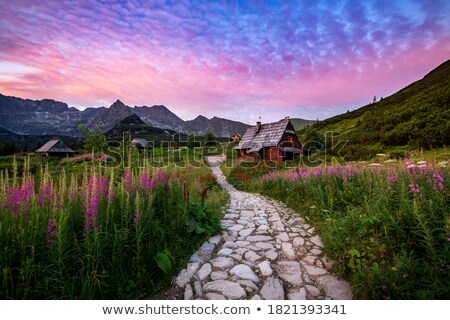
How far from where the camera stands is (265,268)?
3.71m

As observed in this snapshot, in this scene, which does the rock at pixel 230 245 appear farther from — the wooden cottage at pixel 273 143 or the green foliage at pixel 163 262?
the wooden cottage at pixel 273 143

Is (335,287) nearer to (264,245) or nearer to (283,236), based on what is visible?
(264,245)

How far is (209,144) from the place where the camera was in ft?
236

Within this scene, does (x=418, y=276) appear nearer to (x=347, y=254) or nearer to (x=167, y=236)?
(x=347, y=254)

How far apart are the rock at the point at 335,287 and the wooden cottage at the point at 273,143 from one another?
28.7 m

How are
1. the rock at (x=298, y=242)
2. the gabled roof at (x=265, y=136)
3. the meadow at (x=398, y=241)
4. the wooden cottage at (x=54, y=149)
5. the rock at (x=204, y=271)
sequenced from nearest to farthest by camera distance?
the meadow at (x=398, y=241)
the rock at (x=204, y=271)
the rock at (x=298, y=242)
the gabled roof at (x=265, y=136)
the wooden cottage at (x=54, y=149)

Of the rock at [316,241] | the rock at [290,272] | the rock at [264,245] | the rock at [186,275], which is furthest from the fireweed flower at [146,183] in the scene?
the rock at [316,241]

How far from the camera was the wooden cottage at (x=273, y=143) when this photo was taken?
106 ft

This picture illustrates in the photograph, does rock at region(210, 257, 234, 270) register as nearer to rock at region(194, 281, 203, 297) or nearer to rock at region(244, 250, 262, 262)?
rock at region(244, 250, 262, 262)

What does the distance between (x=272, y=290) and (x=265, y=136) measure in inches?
1289

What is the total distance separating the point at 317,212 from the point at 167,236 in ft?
13.4

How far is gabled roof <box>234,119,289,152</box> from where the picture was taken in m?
32.7

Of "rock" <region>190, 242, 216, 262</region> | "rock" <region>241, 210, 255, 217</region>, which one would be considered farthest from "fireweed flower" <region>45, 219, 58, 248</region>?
"rock" <region>241, 210, 255, 217</region>

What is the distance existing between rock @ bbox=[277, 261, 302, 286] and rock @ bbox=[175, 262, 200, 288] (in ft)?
4.72
